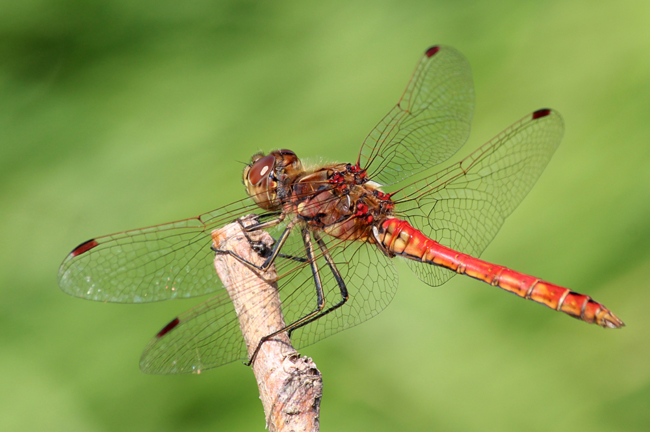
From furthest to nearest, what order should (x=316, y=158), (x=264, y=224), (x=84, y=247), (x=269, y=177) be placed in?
(x=316, y=158), (x=269, y=177), (x=264, y=224), (x=84, y=247)

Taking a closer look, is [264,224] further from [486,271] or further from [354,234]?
[486,271]

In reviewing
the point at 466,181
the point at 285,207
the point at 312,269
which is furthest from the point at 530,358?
the point at 285,207

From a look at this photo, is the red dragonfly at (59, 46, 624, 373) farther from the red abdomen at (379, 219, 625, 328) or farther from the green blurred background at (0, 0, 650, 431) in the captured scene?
the green blurred background at (0, 0, 650, 431)

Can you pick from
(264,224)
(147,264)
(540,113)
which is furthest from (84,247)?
(540,113)

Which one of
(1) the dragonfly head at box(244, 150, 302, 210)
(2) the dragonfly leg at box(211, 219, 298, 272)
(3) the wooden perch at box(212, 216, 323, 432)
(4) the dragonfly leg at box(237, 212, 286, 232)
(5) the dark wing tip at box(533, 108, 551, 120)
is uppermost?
(1) the dragonfly head at box(244, 150, 302, 210)

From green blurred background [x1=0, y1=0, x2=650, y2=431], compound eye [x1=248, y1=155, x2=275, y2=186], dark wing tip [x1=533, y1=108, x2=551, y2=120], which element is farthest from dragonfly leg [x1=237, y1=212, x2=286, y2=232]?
dark wing tip [x1=533, y1=108, x2=551, y2=120]

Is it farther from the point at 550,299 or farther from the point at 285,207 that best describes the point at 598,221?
the point at 285,207

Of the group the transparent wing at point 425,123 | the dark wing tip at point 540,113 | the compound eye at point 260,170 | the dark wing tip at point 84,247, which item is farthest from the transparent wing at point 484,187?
the dark wing tip at point 84,247
